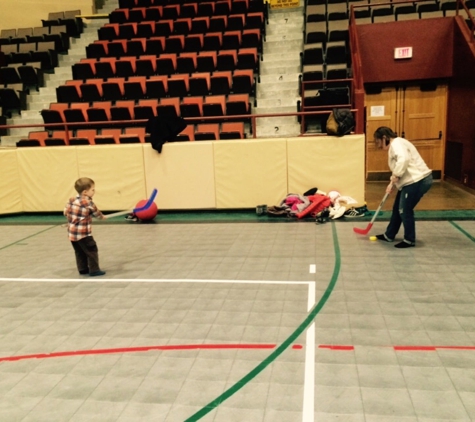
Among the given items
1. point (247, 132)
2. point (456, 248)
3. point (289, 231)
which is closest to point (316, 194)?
point (289, 231)

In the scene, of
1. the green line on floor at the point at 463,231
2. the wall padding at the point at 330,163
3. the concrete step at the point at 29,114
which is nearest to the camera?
the green line on floor at the point at 463,231

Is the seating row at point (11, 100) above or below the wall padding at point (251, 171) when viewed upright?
above

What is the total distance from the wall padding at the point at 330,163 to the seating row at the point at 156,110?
9.70 ft

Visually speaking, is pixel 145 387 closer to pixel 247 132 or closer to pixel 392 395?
pixel 392 395

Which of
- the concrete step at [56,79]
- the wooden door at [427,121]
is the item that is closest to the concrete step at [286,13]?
the wooden door at [427,121]

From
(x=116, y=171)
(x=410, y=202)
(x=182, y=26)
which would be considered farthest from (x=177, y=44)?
(x=410, y=202)

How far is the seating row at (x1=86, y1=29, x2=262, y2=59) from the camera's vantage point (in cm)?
1395

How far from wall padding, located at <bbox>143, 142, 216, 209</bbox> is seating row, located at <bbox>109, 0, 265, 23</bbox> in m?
8.22

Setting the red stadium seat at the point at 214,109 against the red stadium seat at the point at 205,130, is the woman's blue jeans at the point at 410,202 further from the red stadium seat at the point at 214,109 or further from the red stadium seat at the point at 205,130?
the red stadium seat at the point at 214,109

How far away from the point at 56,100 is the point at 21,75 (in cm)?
162

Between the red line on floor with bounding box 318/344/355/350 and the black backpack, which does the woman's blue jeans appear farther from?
the red line on floor with bounding box 318/344/355/350

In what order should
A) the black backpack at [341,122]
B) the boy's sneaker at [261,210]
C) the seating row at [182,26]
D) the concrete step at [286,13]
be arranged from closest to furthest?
the black backpack at [341,122]
the boy's sneaker at [261,210]
the seating row at [182,26]
the concrete step at [286,13]

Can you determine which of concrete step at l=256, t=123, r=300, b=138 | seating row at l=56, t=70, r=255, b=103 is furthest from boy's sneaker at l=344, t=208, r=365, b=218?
seating row at l=56, t=70, r=255, b=103

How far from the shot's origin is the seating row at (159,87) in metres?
12.2
